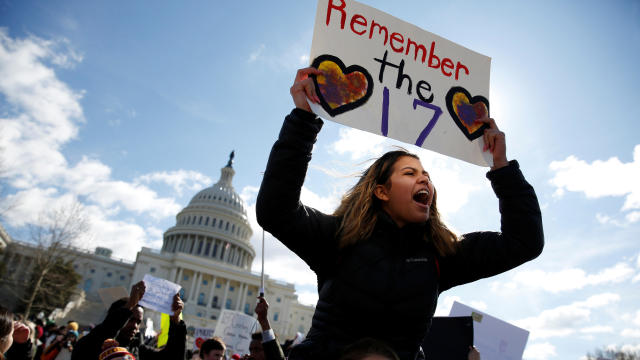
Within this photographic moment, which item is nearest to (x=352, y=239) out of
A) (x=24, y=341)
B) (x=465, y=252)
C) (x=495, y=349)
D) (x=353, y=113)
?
(x=465, y=252)

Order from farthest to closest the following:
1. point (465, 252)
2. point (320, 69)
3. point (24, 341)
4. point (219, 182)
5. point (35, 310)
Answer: point (219, 182)
point (35, 310)
point (24, 341)
point (320, 69)
point (465, 252)

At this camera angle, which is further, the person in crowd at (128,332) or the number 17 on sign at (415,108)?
the person in crowd at (128,332)

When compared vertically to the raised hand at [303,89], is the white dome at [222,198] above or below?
above

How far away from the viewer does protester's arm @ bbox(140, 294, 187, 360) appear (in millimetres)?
5008

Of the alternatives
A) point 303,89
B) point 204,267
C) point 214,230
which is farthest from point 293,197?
point 214,230

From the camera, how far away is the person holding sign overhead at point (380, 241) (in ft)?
5.44

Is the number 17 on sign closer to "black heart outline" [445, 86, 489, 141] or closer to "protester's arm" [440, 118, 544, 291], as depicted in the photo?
"black heart outline" [445, 86, 489, 141]

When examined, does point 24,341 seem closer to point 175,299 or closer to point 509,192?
point 175,299

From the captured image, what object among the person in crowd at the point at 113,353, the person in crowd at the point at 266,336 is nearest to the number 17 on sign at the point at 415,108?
the person in crowd at the point at 266,336

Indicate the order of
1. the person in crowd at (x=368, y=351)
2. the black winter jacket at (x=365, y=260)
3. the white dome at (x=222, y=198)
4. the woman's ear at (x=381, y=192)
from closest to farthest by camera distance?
1. the person in crowd at (x=368, y=351)
2. the black winter jacket at (x=365, y=260)
3. the woman's ear at (x=381, y=192)
4. the white dome at (x=222, y=198)

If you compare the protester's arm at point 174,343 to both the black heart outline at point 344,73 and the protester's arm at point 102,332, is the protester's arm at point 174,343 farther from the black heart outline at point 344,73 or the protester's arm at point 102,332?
the black heart outline at point 344,73

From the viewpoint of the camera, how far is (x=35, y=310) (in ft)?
141

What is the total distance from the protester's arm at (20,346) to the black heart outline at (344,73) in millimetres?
4257

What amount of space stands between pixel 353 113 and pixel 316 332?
1.11 metres
